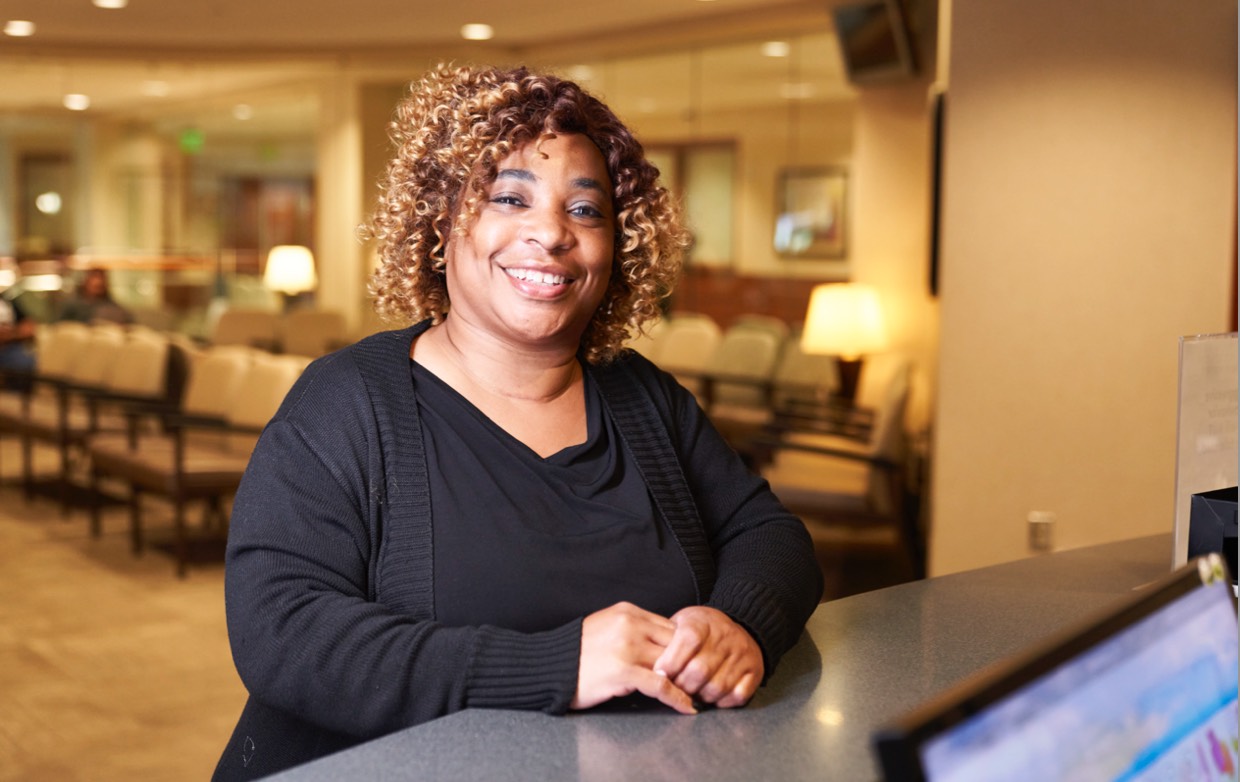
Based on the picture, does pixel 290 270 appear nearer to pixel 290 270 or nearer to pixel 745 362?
pixel 290 270

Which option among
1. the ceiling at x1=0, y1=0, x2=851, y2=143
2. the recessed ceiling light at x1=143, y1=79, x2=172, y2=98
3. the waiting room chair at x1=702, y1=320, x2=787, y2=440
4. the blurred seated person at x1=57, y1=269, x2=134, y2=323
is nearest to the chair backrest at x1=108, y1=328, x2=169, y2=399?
the ceiling at x1=0, y1=0, x2=851, y2=143

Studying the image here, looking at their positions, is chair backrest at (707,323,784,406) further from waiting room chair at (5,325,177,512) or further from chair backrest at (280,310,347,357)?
chair backrest at (280,310,347,357)

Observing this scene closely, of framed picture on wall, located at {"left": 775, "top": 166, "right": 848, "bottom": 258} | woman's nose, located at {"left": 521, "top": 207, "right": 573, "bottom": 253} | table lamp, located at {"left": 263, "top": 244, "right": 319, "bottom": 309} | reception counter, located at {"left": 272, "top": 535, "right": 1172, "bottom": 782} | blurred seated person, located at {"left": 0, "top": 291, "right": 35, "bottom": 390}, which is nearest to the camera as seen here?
reception counter, located at {"left": 272, "top": 535, "right": 1172, "bottom": 782}

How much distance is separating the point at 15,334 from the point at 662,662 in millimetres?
10881

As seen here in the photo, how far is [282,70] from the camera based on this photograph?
1211cm

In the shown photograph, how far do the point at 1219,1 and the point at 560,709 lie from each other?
405 centimetres

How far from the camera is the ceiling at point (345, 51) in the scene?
8.81 meters

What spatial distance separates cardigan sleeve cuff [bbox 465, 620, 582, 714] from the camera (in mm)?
1326

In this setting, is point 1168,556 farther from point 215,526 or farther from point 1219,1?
point 215,526

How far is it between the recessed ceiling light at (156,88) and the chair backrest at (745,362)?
22.5 ft

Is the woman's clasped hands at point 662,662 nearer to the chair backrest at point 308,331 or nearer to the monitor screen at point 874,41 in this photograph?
the monitor screen at point 874,41

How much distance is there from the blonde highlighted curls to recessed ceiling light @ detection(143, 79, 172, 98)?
11436 mm

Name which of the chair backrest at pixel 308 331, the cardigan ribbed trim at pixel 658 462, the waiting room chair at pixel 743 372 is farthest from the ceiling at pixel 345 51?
the cardigan ribbed trim at pixel 658 462

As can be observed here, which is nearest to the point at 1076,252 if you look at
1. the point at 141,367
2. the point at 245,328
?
the point at 141,367
